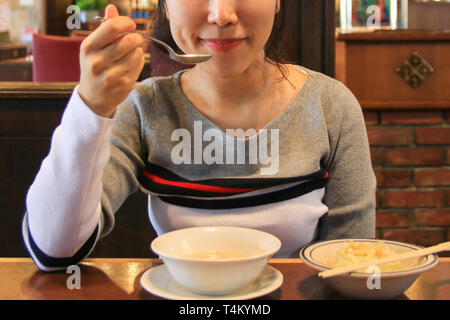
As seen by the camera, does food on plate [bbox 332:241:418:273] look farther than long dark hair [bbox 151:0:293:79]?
No

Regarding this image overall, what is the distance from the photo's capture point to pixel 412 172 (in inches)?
97.2

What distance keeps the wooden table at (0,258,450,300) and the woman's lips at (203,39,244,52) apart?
382 mm

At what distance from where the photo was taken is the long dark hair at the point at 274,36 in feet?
4.04

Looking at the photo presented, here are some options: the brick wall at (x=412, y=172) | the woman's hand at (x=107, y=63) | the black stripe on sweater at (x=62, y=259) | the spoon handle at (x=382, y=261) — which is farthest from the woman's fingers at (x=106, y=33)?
the brick wall at (x=412, y=172)

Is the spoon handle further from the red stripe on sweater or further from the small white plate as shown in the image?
the red stripe on sweater

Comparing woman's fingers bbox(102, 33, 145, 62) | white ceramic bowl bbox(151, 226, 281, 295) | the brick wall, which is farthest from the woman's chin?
the brick wall

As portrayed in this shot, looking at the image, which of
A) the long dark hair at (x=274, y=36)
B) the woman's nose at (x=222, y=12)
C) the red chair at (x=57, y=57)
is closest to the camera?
the woman's nose at (x=222, y=12)

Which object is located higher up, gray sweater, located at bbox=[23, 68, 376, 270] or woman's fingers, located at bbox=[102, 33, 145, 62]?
woman's fingers, located at bbox=[102, 33, 145, 62]

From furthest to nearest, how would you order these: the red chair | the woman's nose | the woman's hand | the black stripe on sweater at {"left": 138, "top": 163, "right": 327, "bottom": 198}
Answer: the red chair → the black stripe on sweater at {"left": 138, "top": 163, "right": 327, "bottom": 198} → the woman's nose → the woman's hand

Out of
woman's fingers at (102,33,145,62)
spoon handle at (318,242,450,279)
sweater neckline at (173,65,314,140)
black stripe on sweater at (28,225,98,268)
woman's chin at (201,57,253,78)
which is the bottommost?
black stripe on sweater at (28,225,98,268)

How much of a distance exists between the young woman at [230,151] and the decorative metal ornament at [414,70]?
133cm

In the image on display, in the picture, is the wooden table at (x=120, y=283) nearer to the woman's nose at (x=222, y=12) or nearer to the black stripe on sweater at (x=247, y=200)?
the black stripe on sweater at (x=247, y=200)

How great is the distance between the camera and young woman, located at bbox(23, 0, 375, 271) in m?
0.95

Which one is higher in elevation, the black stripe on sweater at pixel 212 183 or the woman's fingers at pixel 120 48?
the woman's fingers at pixel 120 48
